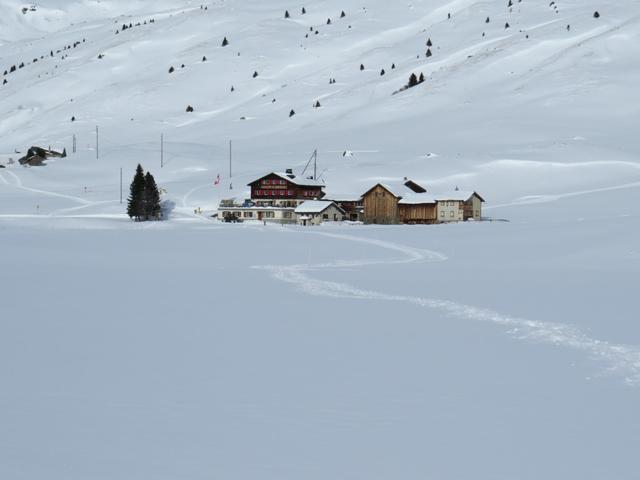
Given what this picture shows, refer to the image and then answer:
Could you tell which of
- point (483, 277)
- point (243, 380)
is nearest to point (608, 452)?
point (243, 380)

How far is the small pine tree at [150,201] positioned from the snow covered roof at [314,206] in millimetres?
14390

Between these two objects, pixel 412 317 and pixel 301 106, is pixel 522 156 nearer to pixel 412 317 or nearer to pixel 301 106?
pixel 301 106

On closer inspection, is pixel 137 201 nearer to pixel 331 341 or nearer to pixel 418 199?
pixel 418 199

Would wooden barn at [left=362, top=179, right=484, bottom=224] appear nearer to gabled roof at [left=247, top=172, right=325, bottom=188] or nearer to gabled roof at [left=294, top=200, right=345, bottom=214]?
gabled roof at [left=294, top=200, right=345, bottom=214]

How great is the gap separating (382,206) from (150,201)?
23.6 meters

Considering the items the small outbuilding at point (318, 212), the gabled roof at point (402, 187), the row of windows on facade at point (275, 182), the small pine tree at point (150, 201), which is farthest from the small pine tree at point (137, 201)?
the gabled roof at point (402, 187)

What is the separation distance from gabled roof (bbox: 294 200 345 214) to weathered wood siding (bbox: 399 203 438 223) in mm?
7741

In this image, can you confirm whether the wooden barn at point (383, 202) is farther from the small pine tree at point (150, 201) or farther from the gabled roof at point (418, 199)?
the small pine tree at point (150, 201)

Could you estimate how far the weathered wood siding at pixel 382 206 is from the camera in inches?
3206

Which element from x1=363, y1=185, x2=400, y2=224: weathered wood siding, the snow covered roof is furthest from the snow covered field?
x1=363, y1=185, x2=400, y2=224: weathered wood siding

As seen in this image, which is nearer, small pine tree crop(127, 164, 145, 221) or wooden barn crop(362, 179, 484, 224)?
wooden barn crop(362, 179, 484, 224)

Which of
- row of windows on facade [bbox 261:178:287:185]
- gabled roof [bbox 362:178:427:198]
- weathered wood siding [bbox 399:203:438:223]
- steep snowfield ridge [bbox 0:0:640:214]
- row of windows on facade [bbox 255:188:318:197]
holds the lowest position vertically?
weathered wood siding [bbox 399:203:438:223]

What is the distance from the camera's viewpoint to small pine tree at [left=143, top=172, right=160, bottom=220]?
81.0 m

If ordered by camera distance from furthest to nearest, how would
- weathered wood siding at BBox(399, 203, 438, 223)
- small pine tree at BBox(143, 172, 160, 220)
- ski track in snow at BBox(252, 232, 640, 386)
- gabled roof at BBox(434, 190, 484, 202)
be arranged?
small pine tree at BBox(143, 172, 160, 220) → weathered wood siding at BBox(399, 203, 438, 223) → gabled roof at BBox(434, 190, 484, 202) → ski track in snow at BBox(252, 232, 640, 386)
